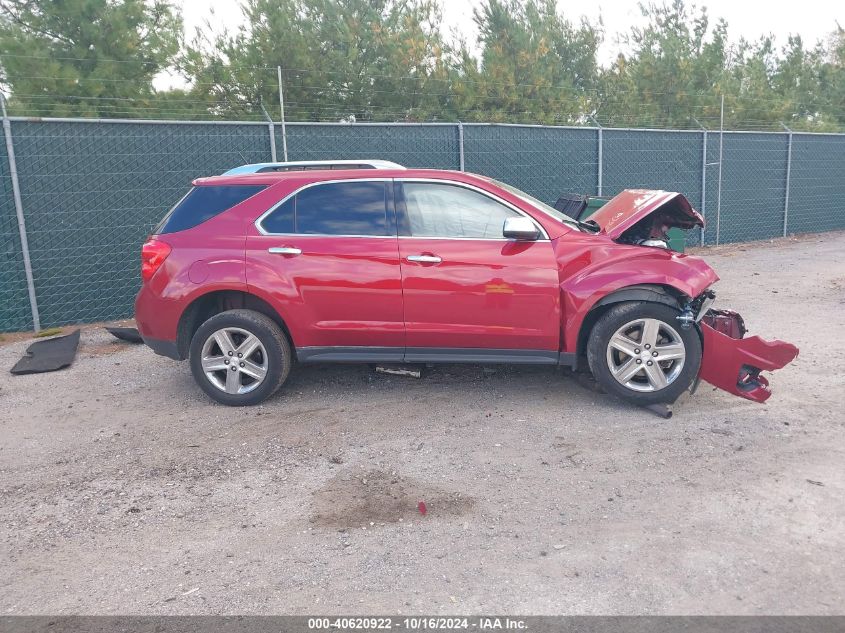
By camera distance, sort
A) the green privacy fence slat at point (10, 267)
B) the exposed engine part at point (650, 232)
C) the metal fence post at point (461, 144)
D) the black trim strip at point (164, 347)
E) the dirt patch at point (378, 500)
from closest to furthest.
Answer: the dirt patch at point (378, 500)
the exposed engine part at point (650, 232)
the black trim strip at point (164, 347)
the green privacy fence slat at point (10, 267)
the metal fence post at point (461, 144)

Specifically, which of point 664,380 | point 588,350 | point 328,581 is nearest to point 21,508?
point 328,581

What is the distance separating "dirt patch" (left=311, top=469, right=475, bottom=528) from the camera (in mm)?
4062

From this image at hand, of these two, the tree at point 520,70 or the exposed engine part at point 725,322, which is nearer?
the exposed engine part at point 725,322

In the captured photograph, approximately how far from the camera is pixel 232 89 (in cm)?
1277

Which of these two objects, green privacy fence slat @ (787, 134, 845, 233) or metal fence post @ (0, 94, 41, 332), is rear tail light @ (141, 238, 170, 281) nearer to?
metal fence post @ (0, 94, 41, 332)

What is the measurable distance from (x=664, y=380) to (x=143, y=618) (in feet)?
12.5

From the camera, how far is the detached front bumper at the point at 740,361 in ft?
17.8

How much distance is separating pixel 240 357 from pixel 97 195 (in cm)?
436

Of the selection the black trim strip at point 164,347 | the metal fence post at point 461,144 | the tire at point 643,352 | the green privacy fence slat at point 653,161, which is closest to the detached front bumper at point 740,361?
the tire at point 643,352

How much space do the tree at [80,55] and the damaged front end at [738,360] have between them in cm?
929

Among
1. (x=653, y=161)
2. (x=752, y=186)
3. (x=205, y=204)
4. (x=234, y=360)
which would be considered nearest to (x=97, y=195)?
(x=205, y=204)

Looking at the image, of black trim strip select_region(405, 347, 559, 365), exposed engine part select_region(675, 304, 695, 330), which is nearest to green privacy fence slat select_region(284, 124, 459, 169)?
black trim strip select_region(405, 347, 559, 365)

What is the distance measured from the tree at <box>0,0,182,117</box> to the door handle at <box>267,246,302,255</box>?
6805mm

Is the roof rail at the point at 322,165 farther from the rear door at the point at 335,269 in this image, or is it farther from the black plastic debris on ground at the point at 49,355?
the black plastic debris on ground at the point at 49,355
